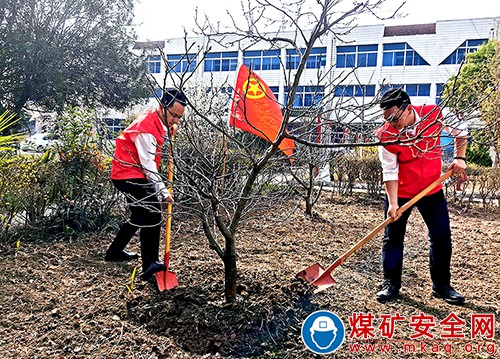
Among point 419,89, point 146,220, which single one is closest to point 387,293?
point 146,220

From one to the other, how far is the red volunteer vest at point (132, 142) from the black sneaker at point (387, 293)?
6.32 ft

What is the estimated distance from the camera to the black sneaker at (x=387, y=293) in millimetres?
3178

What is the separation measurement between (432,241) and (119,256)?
8.71 feet

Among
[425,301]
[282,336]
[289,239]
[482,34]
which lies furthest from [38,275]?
[482,34]

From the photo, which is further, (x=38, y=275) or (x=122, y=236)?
(x=122, y=236)

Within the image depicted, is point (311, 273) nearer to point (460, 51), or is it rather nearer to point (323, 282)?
point (323, 282)

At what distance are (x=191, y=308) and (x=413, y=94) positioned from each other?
1224 inches

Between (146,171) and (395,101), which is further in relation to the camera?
(146,171)

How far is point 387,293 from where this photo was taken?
321cm

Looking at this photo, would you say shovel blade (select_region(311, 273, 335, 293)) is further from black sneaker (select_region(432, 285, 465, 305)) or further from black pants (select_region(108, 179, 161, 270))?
black pants (select_region(108, 179, 161, 270))

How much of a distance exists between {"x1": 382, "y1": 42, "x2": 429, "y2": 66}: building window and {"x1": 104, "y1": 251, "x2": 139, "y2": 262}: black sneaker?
30186 mm

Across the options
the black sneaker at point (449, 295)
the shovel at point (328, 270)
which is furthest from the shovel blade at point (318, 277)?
the black sneaker at point (449, 295)

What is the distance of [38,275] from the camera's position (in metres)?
3.48

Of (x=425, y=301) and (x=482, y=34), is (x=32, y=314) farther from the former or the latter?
(x=482, y=34)
